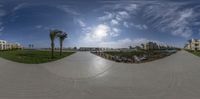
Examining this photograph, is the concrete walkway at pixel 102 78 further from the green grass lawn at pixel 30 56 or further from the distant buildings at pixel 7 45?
the distant buildings at pixel 7 45

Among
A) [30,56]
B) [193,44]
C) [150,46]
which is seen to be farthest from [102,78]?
[193,44]

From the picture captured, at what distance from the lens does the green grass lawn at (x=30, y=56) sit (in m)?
3.63

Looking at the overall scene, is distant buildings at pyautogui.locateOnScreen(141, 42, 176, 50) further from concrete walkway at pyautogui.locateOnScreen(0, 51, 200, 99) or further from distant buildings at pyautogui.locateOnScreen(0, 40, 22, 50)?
distant buildings at pyautogui.locateOnScreen(0, 40, 22, 50)

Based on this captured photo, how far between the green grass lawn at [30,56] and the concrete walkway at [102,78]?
0.09 meters

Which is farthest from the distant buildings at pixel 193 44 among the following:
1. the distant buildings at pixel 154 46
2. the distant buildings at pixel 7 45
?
the distant buildings at pixel 7 45

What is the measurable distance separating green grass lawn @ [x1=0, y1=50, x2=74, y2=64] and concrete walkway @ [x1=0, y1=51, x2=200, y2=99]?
9 cm

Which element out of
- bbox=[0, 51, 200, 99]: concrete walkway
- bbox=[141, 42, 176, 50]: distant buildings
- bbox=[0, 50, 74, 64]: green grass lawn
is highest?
bbox=[141, 42, 176, 50]: distant buildings

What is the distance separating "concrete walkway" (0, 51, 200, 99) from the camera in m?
3.81

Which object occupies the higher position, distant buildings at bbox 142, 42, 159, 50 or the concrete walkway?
distant buildings at bbox 142, 42, 159, 50

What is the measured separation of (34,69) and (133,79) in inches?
71.4

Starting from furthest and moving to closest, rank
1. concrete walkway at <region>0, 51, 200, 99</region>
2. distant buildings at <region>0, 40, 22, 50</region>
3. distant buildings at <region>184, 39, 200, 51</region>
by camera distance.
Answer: concrete walkway at <region>0, 51, 200, 99</region> < distant buildings at <region>184, 39, 200, 51</region> < distant buildings at <region>0, 40, 22, 50</region>

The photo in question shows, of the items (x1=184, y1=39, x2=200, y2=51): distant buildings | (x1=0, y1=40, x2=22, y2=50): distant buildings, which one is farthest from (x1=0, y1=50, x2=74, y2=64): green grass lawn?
(x1=184, y1=39, x2=200, y2=51): distant buildings

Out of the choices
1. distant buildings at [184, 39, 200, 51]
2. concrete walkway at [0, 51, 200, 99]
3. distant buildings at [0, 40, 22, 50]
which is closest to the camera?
distant buildings at [0, 40, 22, 50]

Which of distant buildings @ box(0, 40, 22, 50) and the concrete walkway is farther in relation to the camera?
the concrete walkway
